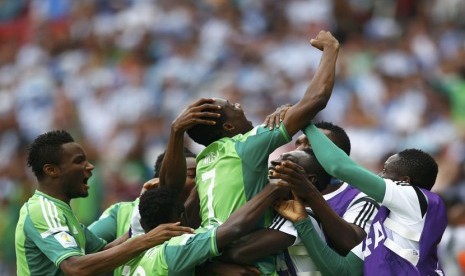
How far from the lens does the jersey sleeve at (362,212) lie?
614cm

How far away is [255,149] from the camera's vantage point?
18.8 feet

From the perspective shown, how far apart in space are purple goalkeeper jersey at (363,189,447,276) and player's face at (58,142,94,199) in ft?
5.74

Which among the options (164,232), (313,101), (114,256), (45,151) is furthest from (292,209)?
(45,151)

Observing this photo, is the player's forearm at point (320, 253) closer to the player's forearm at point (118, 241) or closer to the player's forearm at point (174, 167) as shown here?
the player's forearm at point (174, 167)

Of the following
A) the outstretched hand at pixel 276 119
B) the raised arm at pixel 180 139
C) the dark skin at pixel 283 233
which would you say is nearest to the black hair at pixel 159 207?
the raised arm at pixel 180 139

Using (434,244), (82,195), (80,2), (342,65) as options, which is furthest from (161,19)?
(434,244)

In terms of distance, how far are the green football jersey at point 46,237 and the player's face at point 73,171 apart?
0.34 ft

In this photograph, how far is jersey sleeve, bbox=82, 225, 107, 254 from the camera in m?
6.64

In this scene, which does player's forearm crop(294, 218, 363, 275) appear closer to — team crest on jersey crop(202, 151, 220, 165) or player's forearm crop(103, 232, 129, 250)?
team crest on jersey crop(202, 151, 220, 165)

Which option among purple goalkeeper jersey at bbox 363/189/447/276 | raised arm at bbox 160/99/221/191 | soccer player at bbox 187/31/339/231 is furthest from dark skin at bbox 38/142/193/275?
purple goalkeeper jersey at bbox 363/189/447/276

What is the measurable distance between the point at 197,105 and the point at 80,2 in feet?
34.9

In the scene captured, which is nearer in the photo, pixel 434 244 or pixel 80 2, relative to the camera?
pixel 434 244

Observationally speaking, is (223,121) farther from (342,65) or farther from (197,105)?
(342,65)

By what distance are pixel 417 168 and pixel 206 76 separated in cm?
783
